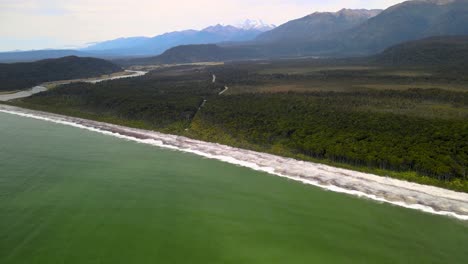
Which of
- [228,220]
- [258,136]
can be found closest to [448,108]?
[258,136]

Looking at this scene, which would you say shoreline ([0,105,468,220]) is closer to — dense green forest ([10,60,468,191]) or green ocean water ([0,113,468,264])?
green ocean water ([0,113,468,264])

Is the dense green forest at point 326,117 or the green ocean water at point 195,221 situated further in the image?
the dense green forest at point 326,117

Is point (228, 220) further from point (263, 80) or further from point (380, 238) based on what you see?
point (263, 80)

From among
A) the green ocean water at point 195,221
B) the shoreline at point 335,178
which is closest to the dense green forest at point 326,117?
the shoreline at point 335,178

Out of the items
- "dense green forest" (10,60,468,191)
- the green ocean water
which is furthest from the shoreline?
"dense green forest" (10,60,468,191)

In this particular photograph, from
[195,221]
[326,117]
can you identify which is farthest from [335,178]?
[326,117]

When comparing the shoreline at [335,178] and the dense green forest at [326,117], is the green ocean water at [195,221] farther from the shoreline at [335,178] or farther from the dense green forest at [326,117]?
the dense green forest at [326,117]

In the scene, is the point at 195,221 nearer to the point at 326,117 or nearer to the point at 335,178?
the point at 335,178
